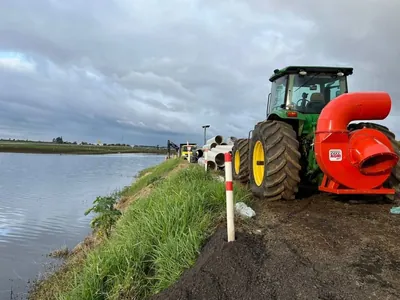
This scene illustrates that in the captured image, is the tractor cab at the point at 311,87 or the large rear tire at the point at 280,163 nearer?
the large rear tire at the point at 280,163

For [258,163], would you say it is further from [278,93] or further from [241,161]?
[241,161]

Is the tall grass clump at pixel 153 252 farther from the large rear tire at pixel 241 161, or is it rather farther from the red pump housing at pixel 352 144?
the large rear tire at pixel 241 161

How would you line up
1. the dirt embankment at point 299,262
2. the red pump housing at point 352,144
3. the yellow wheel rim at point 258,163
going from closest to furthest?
the dirt embankment at point 299,262 → the red pump housing at point 352,144 → the yellow wheel rim at point 258,163

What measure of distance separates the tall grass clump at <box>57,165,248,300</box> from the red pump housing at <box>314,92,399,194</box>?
1.71 metres

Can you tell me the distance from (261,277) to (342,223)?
2.00 metres

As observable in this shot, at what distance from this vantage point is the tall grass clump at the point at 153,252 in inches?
173

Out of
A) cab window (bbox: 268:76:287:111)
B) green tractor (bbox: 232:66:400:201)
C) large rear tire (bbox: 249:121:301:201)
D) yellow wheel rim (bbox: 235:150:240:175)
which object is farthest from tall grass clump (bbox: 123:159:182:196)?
large rear tire (bbox: 249:121:301:201)

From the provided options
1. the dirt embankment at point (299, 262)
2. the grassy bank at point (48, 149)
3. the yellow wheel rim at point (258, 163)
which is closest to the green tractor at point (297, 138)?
the yellow wheel rim at point (258, 163)

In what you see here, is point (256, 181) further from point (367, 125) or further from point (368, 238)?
point (368, 238)

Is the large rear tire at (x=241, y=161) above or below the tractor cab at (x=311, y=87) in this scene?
below

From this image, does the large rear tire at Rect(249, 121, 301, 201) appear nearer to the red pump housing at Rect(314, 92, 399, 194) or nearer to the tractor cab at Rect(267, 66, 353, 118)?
the red pump housing at Rect(314, 92, 399, 194)

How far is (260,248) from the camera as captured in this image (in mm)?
4254

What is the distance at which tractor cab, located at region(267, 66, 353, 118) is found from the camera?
22.7ft

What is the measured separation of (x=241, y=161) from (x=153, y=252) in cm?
444
